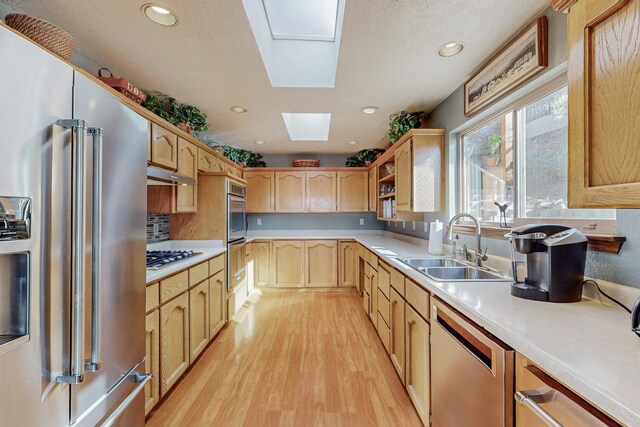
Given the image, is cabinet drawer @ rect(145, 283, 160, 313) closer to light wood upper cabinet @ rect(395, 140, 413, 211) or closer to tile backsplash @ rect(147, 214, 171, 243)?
tile backsplash @ rect(147, 214, 171, 243)

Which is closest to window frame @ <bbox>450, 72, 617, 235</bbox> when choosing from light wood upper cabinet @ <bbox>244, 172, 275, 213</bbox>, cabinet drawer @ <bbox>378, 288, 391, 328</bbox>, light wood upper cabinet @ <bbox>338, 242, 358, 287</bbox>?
cabinet drawer @ <bbox>378, 288, 391, 328</bbox>

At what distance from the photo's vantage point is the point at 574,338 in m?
0.76

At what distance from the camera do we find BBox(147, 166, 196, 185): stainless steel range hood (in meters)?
1.94

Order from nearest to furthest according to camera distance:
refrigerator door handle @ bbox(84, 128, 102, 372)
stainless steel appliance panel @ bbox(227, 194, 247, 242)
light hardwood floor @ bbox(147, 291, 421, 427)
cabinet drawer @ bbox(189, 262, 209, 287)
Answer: refrigerator door handle @ bbox(84, 128, 102, 372)
light hardwood floor @ bbox(147, 291, 421, 427)
cabinet drawer @ bbox(189, 262, 209, 287)
stainless steel appliance panel @ bbox(227, 194, 247, 242)

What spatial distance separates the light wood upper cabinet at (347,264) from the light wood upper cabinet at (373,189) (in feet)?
2.22

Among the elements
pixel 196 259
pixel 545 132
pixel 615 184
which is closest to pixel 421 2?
pixel 545 132

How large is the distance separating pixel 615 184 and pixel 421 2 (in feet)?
3.90

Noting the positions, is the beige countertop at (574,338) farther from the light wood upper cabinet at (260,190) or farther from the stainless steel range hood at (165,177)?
the light wood upper cabinet at (260,190)

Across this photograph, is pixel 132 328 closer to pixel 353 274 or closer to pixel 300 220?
pixel 353 274

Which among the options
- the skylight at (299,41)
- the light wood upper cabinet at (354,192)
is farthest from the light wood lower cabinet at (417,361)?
the light wood upper cabinet at (354,192)

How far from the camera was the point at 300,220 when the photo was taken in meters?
4.90

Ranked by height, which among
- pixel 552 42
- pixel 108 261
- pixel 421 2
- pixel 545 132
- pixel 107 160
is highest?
pixel 421 2

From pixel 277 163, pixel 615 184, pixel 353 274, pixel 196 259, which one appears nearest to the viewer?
pixel 615 184

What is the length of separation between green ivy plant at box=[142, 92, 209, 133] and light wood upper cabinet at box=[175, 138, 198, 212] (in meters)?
0.24
